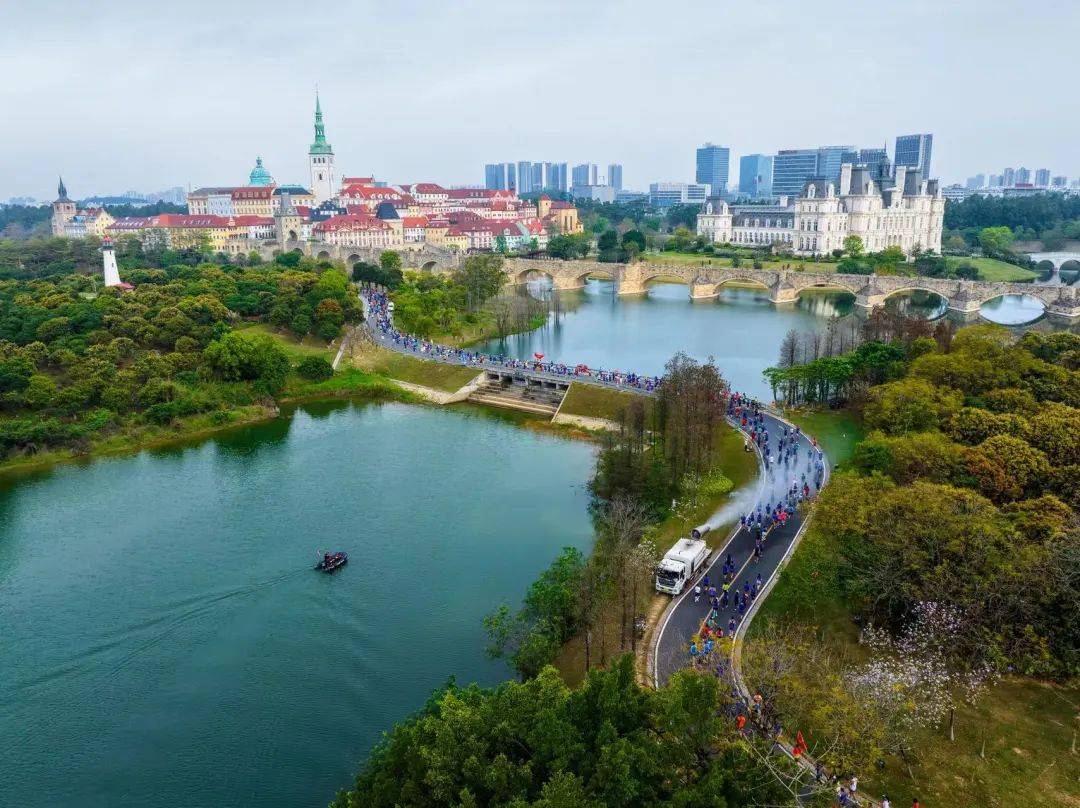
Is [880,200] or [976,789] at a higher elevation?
[880,200]

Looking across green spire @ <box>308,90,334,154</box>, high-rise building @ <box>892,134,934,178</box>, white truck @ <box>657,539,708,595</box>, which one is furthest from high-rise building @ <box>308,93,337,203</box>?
high-rise building @ <box>892,134,934,178</box>

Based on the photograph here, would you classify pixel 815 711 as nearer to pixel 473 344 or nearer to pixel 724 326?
pixel 473 344

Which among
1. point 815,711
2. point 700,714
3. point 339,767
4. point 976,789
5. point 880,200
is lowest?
point 339,767

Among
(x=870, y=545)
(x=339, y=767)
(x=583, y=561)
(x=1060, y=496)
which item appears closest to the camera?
→ (x=339, y=767)

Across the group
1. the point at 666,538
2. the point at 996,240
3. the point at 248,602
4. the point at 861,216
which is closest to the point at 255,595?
the point at 248,602

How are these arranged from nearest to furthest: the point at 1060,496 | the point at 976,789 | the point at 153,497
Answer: the point at 976,789 < the point at 1060,496 < the point at 153,497

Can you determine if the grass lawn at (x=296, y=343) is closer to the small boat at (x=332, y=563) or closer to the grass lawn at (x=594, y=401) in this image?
the grass lawn at (x=594, y=401)

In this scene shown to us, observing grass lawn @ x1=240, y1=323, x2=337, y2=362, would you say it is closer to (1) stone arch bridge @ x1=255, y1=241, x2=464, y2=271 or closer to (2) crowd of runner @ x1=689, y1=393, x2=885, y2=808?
(2) crowd of runner @ x1=689, y1=393, x2=885, y2=808

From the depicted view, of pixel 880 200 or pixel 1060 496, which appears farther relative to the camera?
pixel 880 200

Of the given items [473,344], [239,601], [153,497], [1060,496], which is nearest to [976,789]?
[1060,496]
